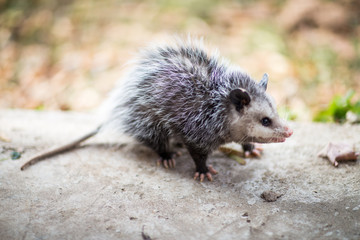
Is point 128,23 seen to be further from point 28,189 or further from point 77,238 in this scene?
point 77,238

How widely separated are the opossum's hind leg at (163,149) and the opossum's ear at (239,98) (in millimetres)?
847

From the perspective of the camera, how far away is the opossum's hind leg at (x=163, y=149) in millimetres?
3133

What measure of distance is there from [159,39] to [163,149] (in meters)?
3.96

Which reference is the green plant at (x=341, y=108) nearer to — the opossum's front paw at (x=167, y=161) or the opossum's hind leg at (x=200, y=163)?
the opossum's hind leg at (x=200, y=163)

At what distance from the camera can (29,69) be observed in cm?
651

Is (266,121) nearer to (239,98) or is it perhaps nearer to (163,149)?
(239,98)

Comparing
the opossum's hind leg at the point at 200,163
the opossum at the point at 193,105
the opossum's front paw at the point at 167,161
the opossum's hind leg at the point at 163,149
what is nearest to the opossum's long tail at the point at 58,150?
the opossum at the point at 193,105

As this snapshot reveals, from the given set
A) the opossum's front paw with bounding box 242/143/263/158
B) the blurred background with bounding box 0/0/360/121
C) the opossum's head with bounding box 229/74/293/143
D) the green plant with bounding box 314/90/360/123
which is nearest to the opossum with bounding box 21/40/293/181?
the opossum's head with bounding box 229/74/293/143

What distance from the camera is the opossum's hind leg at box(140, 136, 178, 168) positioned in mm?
3133

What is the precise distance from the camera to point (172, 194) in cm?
258

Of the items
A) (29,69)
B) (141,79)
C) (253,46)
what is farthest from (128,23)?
(141,79)

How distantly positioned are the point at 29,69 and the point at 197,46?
188 inches

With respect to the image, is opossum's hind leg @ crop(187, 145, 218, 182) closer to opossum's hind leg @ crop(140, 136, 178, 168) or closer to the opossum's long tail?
opossum's hind leg @ crop(140, 136, 178, 168)

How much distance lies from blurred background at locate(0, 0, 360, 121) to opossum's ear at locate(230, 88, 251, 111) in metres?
2.51
